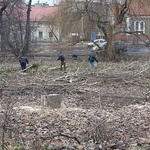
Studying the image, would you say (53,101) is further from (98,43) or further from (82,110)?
(98,43)

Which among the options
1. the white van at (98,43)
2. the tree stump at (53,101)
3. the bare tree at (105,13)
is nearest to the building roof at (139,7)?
the bare tree at (105,13)

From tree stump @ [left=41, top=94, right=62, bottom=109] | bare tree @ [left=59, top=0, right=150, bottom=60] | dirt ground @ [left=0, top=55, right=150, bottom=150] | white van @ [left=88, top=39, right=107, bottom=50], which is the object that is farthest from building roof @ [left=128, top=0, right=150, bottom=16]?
tree stump @ [left=41, top=94, right=62, bottom=109]

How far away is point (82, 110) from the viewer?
14.0 meters

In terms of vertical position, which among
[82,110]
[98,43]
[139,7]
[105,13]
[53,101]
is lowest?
[82,110]

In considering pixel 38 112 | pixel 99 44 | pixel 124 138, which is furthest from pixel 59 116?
pixel 99 44

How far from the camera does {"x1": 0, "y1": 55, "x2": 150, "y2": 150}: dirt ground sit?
856 cm

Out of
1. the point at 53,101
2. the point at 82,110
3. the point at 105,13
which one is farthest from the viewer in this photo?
the point at 105,13

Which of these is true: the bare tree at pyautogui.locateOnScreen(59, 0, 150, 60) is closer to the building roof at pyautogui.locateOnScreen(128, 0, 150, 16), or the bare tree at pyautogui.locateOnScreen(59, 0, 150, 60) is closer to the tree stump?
the building roof at pyautogui.locateOnScreen(128, 0, 150, 16)

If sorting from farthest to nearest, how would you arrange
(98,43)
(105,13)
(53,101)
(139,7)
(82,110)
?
(98,43), (105,13), (139,7), (53,101), (82,110)

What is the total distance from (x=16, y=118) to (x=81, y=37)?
1209 inches

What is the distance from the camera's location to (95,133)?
27.9 ft

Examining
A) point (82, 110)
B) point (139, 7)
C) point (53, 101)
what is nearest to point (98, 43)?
point (139, 7)

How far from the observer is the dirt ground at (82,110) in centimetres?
856

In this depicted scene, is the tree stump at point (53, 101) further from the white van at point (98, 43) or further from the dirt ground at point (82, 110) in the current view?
the white van at point (98, 43)
